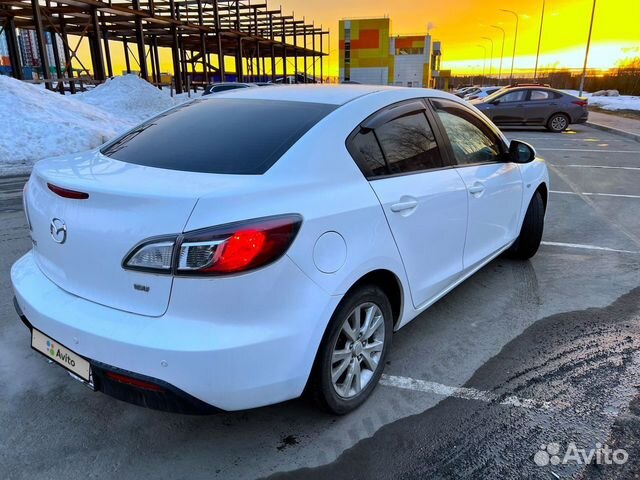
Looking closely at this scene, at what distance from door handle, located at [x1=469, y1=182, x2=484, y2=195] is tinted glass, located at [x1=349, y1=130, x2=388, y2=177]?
93 cm

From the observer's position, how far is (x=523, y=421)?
8.72ft

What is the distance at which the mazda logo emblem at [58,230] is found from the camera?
228cm

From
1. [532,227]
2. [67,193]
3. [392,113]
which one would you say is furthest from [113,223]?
[532,227]

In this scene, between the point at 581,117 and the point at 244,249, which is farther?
the point at 581,117

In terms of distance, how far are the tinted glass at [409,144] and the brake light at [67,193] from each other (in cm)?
156

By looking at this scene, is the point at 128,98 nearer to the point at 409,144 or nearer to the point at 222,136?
the point at 222,136

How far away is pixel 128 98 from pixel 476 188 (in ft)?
Answer: 55.3

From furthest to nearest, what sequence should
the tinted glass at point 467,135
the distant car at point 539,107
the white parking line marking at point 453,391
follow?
the distant car at point 539,107 → the tinted glass at point 467,135 → the white parking line marking at point 453,391

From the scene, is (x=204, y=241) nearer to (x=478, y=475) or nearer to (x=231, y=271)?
(x=231, y=271)

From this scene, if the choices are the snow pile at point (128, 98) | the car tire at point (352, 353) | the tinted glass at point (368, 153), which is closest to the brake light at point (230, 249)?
the car tire at point (352, 353)

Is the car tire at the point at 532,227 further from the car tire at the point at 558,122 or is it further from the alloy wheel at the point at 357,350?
the car tire at the point at 558,122

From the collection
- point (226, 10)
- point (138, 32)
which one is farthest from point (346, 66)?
point (138, 32)

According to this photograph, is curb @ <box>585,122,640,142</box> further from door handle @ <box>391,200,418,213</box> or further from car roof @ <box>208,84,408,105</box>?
door handle @ <box>391,200,418,213</box>

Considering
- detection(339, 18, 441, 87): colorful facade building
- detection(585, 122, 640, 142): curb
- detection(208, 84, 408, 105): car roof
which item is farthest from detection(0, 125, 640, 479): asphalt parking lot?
detection(339, 18, 441, 87): colorful facade building
